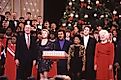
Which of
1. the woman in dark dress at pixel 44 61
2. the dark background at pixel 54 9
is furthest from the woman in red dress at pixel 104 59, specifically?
the dark background at pixel 54 9

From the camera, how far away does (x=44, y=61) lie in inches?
364

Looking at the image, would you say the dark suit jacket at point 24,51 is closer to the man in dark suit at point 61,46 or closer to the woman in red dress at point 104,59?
the man in dark suit at point 61,46

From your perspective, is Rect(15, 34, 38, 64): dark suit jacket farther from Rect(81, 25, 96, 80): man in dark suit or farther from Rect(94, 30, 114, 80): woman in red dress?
Rect(94, 30, 114, 80): woman in red dress

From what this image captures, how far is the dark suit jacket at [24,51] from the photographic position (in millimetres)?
9344

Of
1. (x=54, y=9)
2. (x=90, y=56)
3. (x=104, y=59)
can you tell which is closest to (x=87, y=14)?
(x=54, y=9)

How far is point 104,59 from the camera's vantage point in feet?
30.9

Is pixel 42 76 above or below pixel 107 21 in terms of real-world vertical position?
below

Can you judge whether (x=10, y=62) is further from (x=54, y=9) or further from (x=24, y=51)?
(x=54, y=9)

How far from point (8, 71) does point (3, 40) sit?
2.67ft

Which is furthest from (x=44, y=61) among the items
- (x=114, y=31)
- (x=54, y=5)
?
(x=54, y=5)

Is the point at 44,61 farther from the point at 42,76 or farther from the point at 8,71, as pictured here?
the point at 8,71

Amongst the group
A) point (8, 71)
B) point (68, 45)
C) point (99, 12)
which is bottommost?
point (8, 71)

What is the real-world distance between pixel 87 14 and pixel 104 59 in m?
4.68

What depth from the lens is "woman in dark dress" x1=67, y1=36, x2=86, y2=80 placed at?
375 inches
